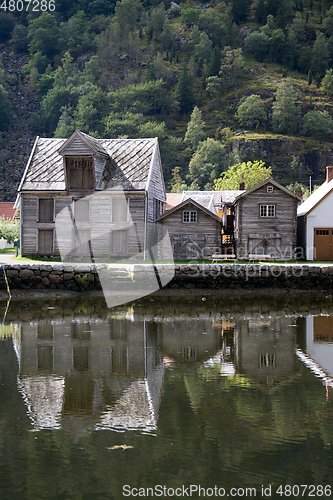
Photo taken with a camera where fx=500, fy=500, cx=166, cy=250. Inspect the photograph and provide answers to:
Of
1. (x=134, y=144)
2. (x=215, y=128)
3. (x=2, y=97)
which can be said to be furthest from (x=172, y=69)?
(x=134, y=144)

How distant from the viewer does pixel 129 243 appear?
Answer: 117 feet

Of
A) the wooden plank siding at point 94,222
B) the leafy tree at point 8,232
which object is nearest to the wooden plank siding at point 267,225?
the wooden plank siding at point 94,222

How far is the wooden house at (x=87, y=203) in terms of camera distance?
35.4 metres

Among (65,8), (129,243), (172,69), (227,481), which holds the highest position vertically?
(65,8)

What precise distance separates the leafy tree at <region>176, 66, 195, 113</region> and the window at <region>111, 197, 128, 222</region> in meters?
115

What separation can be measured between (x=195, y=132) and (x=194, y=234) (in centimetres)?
9343

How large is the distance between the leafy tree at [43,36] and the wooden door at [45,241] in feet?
475

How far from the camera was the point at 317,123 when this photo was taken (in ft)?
412

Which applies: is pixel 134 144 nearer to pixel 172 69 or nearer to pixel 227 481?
pixel 227 481

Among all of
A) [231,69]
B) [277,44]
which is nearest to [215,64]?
[231,69]

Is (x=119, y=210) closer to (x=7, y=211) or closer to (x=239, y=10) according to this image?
(x=7, y=211)

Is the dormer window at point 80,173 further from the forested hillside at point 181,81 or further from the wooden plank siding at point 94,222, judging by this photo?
the forested hillside at point 181,81

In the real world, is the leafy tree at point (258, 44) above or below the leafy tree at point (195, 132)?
above

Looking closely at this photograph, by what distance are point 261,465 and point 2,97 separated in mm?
137951
